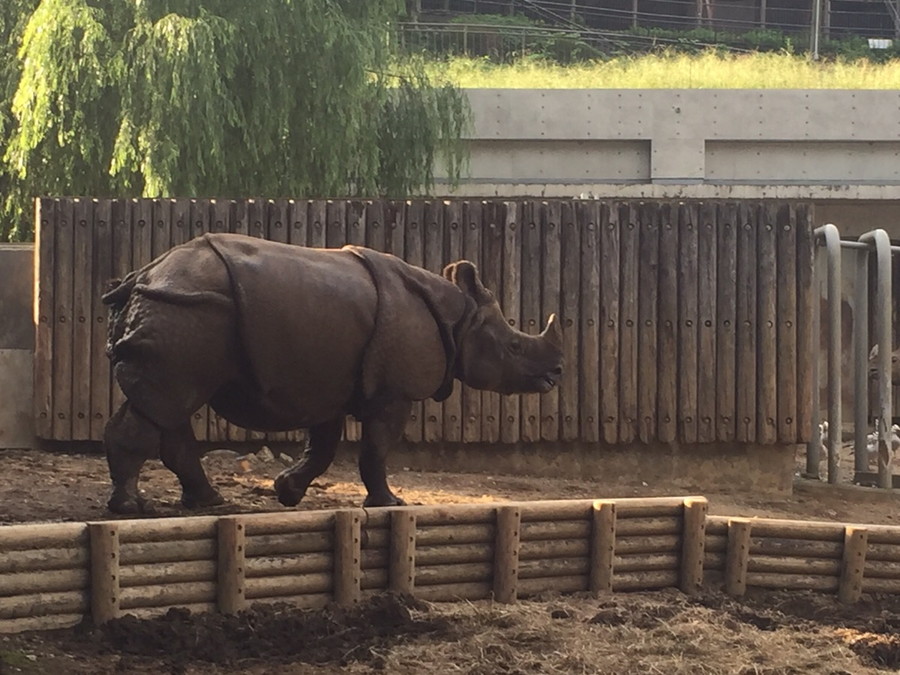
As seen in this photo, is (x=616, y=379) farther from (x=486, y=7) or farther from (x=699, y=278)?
(x=486, y=7)

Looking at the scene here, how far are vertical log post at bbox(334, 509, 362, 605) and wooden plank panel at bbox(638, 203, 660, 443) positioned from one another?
13.6ft

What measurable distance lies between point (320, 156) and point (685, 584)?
10462 millimetres

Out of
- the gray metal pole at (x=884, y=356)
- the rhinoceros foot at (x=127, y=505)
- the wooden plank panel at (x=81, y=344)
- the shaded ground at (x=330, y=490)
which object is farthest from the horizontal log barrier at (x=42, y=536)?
the gray metal pole at (x=884, y=356)

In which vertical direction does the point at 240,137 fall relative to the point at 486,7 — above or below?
below

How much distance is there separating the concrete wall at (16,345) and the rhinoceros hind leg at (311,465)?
10.8 feet

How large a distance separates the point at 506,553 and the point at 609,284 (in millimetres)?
3818

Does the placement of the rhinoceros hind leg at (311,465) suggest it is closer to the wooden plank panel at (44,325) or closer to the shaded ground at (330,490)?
the shaded ground at (330,490)

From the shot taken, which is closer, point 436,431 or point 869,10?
point 436,431

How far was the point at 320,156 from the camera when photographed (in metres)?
16.8

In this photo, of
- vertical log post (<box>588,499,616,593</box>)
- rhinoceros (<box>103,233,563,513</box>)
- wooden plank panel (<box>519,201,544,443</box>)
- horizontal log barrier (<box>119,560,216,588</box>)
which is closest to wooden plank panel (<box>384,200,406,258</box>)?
wooden plank panel (<box>519,201,544,443</box>)

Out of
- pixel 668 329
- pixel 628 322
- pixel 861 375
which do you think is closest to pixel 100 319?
pixel 628 322

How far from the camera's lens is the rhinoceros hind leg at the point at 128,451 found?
7.03 metres

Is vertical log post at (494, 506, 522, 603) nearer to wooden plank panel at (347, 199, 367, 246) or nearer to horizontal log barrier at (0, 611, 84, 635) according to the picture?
horizontal log barrier at (0, 611, 84, 635)

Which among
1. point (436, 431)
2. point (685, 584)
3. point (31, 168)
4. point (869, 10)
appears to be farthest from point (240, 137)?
point (869, 10)
